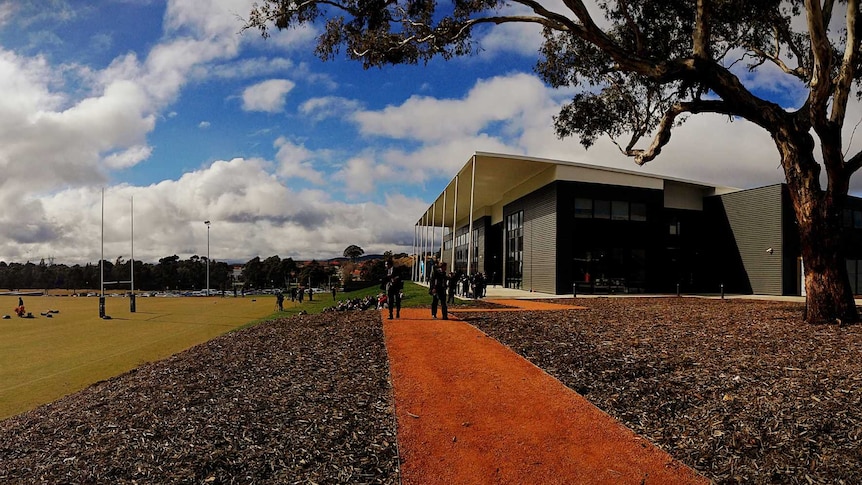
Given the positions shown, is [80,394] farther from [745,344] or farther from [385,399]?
[745,344]

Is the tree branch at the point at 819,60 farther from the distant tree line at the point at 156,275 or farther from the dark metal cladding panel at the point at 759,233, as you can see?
the distant tree line at the point at 156,275

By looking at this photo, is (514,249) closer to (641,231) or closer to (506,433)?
(641,231)

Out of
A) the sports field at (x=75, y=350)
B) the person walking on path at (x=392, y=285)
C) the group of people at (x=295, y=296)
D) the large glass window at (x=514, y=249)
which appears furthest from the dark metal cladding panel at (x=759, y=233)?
the sports field at (x=75, y=350)

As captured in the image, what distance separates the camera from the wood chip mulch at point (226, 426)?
4.33 m

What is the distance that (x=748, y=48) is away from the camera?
44.9 ft

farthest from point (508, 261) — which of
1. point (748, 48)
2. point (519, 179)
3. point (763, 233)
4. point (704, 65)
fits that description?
point (704, 65)

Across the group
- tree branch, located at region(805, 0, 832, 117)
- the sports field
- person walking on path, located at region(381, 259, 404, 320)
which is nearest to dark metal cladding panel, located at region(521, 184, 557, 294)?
person walking on path, located at region(381, 259, 404, 320)

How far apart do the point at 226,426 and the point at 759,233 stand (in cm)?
2809

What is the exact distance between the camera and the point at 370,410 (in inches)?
215

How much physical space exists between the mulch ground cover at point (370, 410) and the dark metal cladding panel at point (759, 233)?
18.1m

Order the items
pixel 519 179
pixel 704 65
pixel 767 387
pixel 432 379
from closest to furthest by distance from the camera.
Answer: pixel 767 387
pixel 432 379
pixel 704 65
pixel 519 179

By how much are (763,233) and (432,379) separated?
25.4 meters

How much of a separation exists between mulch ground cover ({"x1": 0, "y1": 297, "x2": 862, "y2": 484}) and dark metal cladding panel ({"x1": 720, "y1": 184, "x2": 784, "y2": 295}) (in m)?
18.1

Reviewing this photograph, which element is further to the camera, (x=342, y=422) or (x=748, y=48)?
(x=748, y=48)
